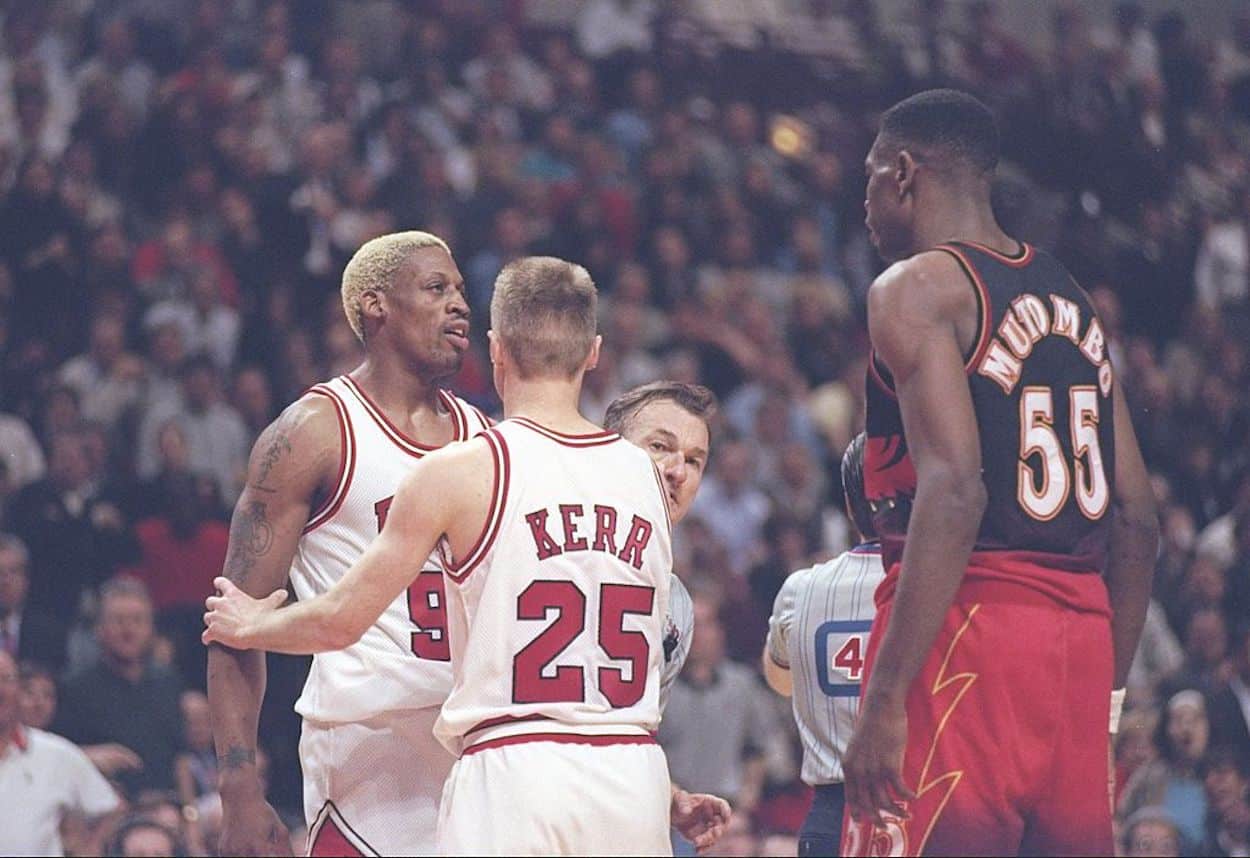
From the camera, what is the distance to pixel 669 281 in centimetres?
1447

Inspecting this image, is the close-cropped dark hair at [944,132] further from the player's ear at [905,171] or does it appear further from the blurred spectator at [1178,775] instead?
the blurred spectator at [1178,775]

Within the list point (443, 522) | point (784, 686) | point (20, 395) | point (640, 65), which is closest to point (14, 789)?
point (20, 395)

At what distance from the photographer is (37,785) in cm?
862

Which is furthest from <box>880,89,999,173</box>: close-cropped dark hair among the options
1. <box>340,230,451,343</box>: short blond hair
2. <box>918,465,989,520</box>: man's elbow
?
<box>340,230,451,343</box>: short blond hair

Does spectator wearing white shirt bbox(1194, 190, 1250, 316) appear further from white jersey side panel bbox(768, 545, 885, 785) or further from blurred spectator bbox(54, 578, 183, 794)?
white jersey side panel bbox(768, 545, 885, 785)

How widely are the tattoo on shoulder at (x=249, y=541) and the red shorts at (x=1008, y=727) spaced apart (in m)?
1.71

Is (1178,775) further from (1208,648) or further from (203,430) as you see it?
(203,430)

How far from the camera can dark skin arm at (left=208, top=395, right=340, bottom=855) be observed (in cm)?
505

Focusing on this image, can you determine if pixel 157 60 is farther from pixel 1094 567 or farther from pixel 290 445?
pixel 1094 567

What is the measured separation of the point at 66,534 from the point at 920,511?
7203 mm

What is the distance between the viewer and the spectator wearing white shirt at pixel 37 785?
8508 millimetres

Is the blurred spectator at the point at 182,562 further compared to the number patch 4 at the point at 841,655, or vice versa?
the blurred spectator at the point at 182,562

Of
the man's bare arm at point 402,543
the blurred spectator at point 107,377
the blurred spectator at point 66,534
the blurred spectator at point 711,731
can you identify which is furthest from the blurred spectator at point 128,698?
the man's bare arm at point 402,543

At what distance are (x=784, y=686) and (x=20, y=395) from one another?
22.4 feet
